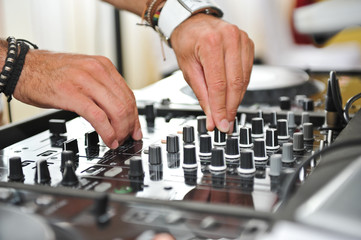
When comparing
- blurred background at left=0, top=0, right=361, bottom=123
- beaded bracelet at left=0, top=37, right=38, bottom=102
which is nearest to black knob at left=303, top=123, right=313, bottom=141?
beaded bracelet at left=0, top=37, right=38, bottom=102

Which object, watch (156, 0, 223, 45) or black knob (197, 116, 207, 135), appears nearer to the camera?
black knob (197, 116, 207, 135)

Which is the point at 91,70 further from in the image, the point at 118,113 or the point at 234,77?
the point at 234,77

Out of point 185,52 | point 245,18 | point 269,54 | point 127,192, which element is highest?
point 185,52

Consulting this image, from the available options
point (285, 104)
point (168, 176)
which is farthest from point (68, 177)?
point (285, 104)

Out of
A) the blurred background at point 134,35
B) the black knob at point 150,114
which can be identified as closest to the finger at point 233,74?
the black knob at point 150,114

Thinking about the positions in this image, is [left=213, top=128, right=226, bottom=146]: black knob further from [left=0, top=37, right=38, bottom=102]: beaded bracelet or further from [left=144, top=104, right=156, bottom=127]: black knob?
[left=0, top=37, right=38, bottom=102]: beaded bracelet

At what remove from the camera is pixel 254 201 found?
2.39 ft

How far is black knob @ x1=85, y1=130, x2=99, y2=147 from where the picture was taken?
1.04m

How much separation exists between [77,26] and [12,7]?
0.72 meters

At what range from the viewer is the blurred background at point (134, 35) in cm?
343

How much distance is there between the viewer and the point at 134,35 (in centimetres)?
463

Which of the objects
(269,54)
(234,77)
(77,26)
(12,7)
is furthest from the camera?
(269,54)

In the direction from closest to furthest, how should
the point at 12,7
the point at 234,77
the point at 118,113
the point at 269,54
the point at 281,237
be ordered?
the point at 281,237, the point at 118,113, the point at 234,77, the point at 12,7, the point at 269,54

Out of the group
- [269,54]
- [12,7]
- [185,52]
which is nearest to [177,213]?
[185,52]
